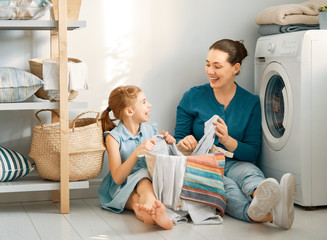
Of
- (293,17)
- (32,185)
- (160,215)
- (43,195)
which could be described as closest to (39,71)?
(32,185)

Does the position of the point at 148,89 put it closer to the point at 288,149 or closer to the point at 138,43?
the point at 138,43

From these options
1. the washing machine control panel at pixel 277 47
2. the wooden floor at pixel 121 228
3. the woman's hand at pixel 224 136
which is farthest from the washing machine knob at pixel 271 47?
the wooden floor at pixel 121 228

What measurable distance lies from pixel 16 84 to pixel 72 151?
1.29ft

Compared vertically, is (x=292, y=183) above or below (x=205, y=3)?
below

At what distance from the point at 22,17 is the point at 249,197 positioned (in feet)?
4.24

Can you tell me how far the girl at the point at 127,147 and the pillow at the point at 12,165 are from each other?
0.38m

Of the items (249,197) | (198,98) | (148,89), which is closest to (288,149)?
(249,197)

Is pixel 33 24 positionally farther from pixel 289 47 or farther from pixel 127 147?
pixel 289 47

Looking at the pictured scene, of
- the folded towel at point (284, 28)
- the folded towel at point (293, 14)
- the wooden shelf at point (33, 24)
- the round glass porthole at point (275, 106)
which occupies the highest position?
the folded towel at point (293, 14)

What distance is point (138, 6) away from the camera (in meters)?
2.95

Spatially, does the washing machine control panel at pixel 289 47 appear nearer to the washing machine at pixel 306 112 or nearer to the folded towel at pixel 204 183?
the washing machine at pixel 306 112

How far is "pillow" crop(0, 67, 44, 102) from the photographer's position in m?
2.40

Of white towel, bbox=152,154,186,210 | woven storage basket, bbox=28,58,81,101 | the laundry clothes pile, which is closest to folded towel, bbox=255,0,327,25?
the laundry clothes pile

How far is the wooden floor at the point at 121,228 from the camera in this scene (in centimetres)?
213
